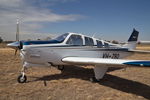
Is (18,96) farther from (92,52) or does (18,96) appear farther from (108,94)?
(92,52)

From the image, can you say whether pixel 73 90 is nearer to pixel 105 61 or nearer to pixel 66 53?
pixel 105 61

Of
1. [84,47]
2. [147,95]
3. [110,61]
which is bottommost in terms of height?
[147,95]

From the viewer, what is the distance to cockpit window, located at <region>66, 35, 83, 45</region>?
821 cm

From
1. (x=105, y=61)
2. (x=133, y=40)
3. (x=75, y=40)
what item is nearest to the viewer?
(x=105, y=61)

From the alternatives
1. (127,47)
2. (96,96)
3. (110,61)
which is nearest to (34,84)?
(96,96)

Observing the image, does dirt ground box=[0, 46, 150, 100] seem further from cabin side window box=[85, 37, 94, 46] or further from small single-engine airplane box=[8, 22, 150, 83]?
cabin side window box=[85, 37, 94, 46]

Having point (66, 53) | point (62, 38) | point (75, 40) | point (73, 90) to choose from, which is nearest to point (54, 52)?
point (66, 53)

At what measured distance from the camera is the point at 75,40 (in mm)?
8375

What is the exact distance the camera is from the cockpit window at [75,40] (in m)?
8.21

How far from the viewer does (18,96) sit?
5574 mm

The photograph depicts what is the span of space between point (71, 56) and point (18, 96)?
3433 millimetres

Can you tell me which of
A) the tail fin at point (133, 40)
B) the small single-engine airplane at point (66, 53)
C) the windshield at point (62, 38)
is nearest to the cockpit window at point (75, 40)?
the small single-engine airplane at point (66, 53)

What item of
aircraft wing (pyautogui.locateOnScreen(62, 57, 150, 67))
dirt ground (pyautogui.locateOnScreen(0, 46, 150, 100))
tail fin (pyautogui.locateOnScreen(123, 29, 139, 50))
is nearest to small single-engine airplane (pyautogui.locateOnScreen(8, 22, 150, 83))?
aircraft wing (pyautogui.locateOnScreen(62, 57, 150, 67))

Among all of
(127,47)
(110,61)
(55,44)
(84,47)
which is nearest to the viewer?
(110,61)
